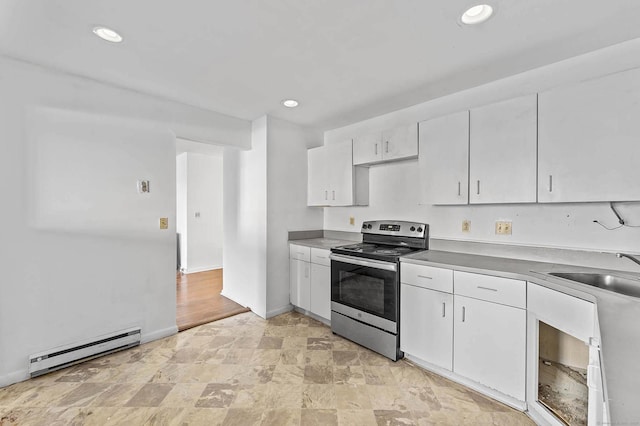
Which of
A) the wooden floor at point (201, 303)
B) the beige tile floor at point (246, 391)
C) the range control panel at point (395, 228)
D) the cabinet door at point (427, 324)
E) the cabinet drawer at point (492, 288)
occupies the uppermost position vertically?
the range control panel at point (395, 228)

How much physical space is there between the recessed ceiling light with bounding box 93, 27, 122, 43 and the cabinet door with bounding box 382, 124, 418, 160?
7.51 ft

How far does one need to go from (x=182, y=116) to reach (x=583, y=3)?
3237 mm

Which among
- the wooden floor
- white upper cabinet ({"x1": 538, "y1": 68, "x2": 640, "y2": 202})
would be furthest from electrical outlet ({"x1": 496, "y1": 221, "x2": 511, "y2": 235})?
the wooden floor

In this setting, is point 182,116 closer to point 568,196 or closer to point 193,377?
point 193,377

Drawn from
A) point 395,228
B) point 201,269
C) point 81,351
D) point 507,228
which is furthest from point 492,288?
point 201,269

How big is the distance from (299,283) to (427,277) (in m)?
1.72

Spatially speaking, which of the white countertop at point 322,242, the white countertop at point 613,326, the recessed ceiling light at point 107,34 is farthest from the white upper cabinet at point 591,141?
the recessed ceiling light at point 107,34

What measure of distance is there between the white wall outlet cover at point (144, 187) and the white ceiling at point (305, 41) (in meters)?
0.87

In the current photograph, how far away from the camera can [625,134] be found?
5.66 feet

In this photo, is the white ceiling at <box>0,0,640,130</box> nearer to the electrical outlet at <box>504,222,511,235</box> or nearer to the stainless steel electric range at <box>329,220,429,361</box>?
the electrical outlet at <box>504,222,511,235</box>

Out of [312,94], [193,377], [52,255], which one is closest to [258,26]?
[312,94]

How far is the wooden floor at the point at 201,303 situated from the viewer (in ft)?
11.1

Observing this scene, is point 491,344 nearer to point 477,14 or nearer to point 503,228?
point 503,228

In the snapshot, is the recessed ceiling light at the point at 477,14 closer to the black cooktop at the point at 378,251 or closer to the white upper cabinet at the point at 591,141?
the white upper cabinet at the point at 591,141
